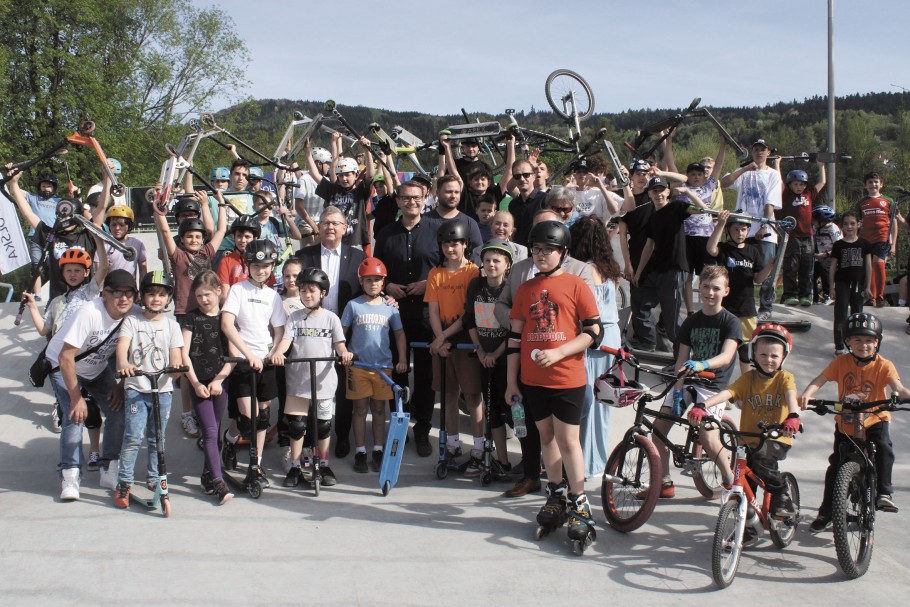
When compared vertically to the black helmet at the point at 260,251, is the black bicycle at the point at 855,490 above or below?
below

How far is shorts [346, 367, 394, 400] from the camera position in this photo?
623cm

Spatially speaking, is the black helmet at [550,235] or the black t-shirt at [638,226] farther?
the black t-shirt at [638,226]

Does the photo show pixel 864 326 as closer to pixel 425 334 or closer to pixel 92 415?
pixel 425 334

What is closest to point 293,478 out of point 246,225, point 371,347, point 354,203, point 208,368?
point 208,368

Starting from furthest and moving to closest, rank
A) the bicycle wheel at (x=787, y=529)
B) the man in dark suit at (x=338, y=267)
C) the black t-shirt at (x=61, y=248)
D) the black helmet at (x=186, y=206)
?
the black t-shirt at (x=61, y=248) → the black helmet at (x=186, y=206) → the man in dark suit at (x=338, y=267) → the bicycle wheel at (x=787, y=529)

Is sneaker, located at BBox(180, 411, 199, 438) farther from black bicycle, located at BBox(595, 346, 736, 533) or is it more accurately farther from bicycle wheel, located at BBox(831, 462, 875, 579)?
bicycle wheel, located at BBox(831, 462, 875, 579)

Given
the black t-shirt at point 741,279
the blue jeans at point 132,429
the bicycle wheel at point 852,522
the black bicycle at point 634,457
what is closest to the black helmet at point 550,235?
the black bicycle at point 634,457

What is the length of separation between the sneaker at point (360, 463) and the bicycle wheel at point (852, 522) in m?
3.55

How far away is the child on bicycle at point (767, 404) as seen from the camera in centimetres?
454

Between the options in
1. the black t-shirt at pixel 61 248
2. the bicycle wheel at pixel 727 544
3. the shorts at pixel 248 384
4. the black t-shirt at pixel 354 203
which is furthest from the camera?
the black t-shirt at pixel 354 203

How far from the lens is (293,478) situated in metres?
5.88

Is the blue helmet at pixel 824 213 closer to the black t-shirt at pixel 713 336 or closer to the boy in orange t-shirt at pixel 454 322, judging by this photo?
the black t-shirt at pixel 713 336

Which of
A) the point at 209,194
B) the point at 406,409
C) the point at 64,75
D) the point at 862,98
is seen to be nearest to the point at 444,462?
the point at 406,409

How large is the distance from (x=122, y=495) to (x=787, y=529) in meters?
4.58
